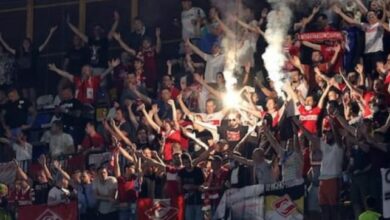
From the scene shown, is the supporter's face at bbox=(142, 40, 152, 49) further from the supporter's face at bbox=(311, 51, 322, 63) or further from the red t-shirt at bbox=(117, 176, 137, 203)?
the red t-shirt at bbox=(117, 176, 137, 203)

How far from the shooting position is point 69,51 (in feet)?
94.0

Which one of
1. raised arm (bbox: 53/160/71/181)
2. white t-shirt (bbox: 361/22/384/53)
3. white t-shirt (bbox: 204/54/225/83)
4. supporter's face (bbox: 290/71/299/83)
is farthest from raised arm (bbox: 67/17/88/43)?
white t-shirt (bbox: 361/22/384/53)

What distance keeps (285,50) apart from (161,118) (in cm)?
262

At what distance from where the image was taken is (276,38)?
25453 mm

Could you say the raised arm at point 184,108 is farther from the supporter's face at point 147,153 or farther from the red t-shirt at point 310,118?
the red t-shirt at point 310,118

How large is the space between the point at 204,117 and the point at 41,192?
3271mm

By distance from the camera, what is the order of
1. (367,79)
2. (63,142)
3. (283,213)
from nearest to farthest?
1. (283,213)
2. (367,79)
3. (63,142)

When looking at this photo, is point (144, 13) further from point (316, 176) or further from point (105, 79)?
point (316, 176)

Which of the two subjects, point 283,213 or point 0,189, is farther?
point 0,189

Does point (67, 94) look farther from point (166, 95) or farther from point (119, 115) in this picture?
point (166, 95)

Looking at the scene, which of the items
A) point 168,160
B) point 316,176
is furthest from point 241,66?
point 316,176

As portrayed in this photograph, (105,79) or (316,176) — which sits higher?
(105,79)

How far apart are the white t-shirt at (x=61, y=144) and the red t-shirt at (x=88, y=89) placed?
38.6 inches

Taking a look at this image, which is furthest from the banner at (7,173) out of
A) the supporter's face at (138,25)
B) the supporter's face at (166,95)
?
the supporter's face at (138,25)
